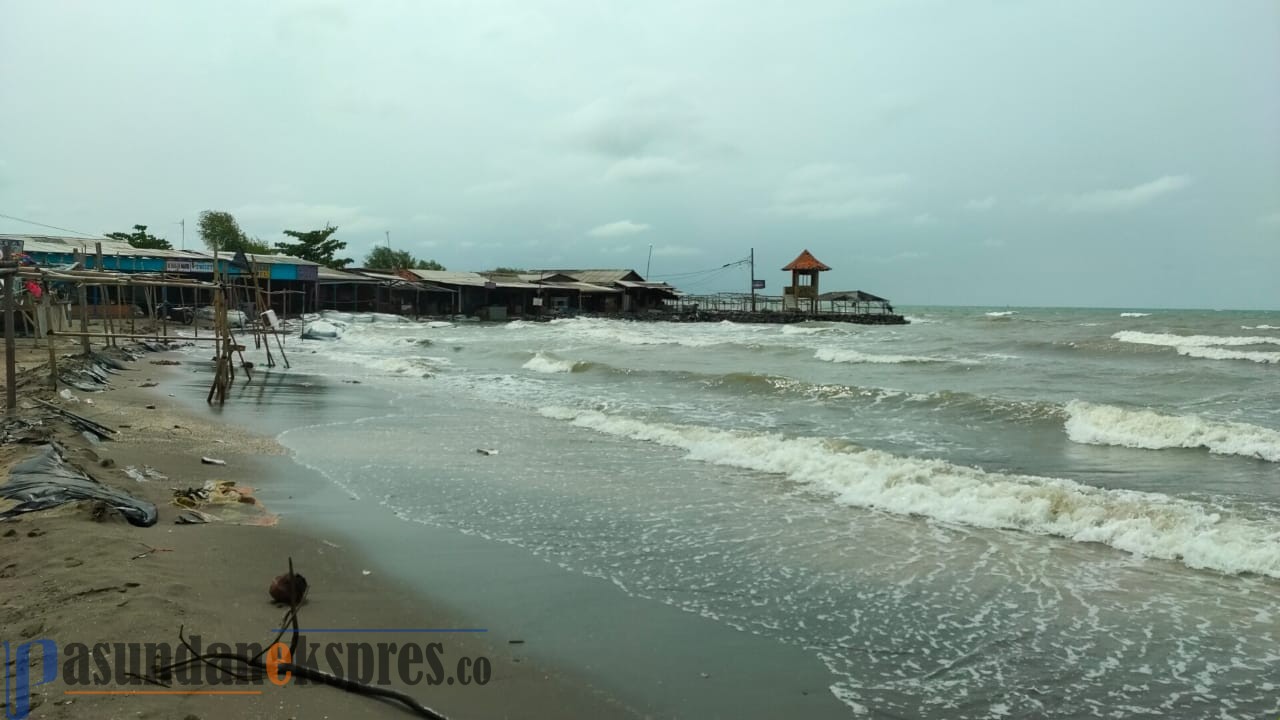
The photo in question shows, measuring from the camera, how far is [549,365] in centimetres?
2341

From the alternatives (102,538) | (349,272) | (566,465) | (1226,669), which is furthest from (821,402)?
(349,272)

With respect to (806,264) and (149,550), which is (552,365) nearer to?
(149,550)

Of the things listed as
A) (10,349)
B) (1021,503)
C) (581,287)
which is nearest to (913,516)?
(1021,503)

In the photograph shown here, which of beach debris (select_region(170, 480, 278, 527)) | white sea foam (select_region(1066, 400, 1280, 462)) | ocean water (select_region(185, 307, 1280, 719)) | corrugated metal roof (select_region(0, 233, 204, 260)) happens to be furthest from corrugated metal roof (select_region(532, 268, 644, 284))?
beach debris (select_region(170, 480, 278, 527))

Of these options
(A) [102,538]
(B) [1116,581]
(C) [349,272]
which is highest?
(C) [349,272]

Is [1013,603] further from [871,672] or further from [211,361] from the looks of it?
[211,361]

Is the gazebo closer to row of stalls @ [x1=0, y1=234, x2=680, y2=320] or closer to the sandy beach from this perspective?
row of stalls @ [x1=0, y1=234, x2=680, y2=320]

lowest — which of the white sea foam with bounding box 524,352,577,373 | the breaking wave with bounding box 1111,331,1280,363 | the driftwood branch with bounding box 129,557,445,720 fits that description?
the driftwood branch with bounding box 129,557,445,720

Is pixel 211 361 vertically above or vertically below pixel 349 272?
below

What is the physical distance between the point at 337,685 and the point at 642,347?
2841cm

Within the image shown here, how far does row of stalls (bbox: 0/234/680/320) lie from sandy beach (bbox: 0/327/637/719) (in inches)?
1080

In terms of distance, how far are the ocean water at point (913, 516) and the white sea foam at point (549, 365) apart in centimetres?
494

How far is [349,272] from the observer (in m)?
47.2

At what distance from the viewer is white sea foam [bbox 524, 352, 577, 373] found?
2281cm
